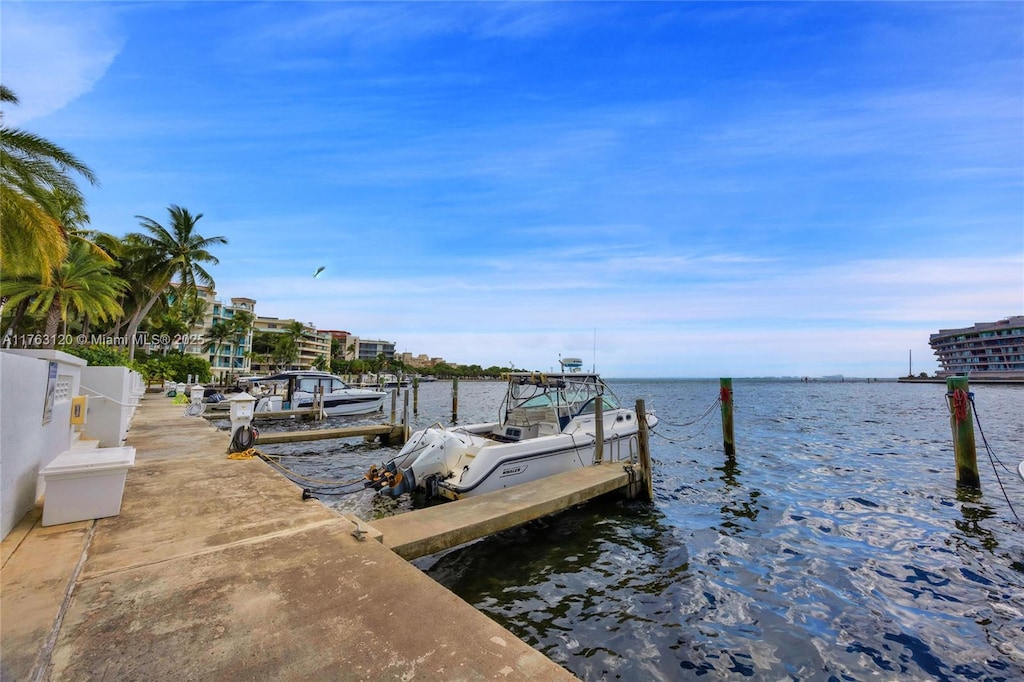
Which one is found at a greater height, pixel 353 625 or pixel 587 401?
pixel 587 401

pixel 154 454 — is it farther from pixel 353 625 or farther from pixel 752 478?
pixel 752 478

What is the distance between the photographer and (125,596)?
2871mm

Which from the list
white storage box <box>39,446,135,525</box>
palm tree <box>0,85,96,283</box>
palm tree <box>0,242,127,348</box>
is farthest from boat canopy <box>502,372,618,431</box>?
palm tree <box>0,242,127,348</box>

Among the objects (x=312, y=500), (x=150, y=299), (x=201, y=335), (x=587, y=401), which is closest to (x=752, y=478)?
(x=587, y=401)

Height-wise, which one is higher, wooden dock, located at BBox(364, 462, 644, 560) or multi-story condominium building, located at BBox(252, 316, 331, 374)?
multi-story condominium building, located at BBox(252, 316, 331, 374)

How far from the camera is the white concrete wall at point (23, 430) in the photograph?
3.51 m

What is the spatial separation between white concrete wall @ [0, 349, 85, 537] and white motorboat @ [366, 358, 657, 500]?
4.31m

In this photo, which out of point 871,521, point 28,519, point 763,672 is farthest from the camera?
point 871,521

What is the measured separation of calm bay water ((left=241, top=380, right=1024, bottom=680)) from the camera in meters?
4.09

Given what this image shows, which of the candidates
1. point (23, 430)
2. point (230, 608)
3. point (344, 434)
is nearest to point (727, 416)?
point (344, 434)

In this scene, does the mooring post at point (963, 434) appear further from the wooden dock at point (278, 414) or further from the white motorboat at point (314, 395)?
the wooden dock at point (278, 414)

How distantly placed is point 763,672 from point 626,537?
124 inches

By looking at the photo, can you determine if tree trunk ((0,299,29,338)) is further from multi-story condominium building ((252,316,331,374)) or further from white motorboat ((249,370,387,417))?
multi-story condominium building ((252,316,331,374))

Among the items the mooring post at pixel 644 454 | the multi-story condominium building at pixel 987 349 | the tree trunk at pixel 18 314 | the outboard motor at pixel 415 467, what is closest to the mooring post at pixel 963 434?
the mooring post at pixel 644 454
